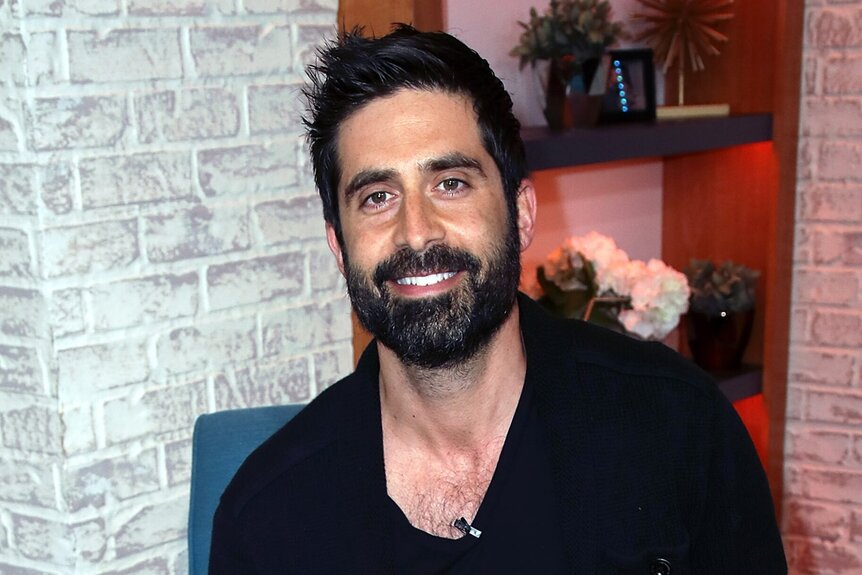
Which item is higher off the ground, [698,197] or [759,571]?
[698,197]

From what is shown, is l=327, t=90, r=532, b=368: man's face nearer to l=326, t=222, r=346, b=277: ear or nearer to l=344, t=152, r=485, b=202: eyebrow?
l=344, t=152, r=485, b=202: eyebrow

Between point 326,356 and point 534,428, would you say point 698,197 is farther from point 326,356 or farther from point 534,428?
point 534,428

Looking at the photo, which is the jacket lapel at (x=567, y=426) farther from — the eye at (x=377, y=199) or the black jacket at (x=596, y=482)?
the eye at (x=377, y=199)

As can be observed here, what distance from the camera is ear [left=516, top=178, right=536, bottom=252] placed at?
1614 millimetres

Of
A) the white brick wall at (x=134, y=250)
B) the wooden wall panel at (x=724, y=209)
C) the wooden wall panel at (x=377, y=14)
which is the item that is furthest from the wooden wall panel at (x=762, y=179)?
the white brick wall at (x=134, y=250)

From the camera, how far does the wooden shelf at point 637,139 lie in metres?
2.23

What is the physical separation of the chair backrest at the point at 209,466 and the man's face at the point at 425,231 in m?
0.25

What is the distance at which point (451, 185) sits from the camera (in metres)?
1.48

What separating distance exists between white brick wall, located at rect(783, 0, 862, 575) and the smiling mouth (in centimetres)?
148

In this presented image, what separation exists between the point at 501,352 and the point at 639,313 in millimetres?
905


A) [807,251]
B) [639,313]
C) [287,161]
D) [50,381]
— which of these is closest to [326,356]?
[287,161]

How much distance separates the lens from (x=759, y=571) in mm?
1497

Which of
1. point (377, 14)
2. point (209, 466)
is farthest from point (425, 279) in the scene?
point (377, 14)

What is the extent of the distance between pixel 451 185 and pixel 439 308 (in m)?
0.15
